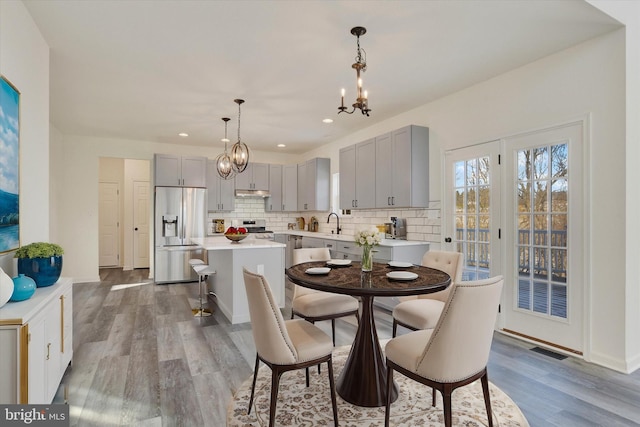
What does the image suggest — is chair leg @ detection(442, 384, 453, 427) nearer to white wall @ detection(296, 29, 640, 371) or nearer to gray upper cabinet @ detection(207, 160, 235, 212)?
white wall @ detection(296, 29, 640, 371)

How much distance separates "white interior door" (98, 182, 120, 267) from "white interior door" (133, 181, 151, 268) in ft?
1.50

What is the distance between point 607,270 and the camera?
8.91 feet

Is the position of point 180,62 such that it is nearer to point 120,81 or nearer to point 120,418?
point 120,81

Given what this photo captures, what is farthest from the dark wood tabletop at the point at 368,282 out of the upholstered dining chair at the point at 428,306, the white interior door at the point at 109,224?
the white interior door at the point at 109,224

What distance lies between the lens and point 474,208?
151 inches

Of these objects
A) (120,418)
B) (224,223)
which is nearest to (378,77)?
(120,418)

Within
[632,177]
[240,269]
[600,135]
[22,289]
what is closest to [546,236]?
[632,177]

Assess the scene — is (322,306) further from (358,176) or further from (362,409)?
(358,176)

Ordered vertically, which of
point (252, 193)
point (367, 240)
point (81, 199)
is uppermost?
point (252, 193)

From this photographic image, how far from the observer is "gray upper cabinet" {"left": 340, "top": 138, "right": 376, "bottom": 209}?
4953mm

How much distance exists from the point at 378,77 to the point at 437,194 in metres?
1.63

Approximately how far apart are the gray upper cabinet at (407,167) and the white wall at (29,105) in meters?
3.68
